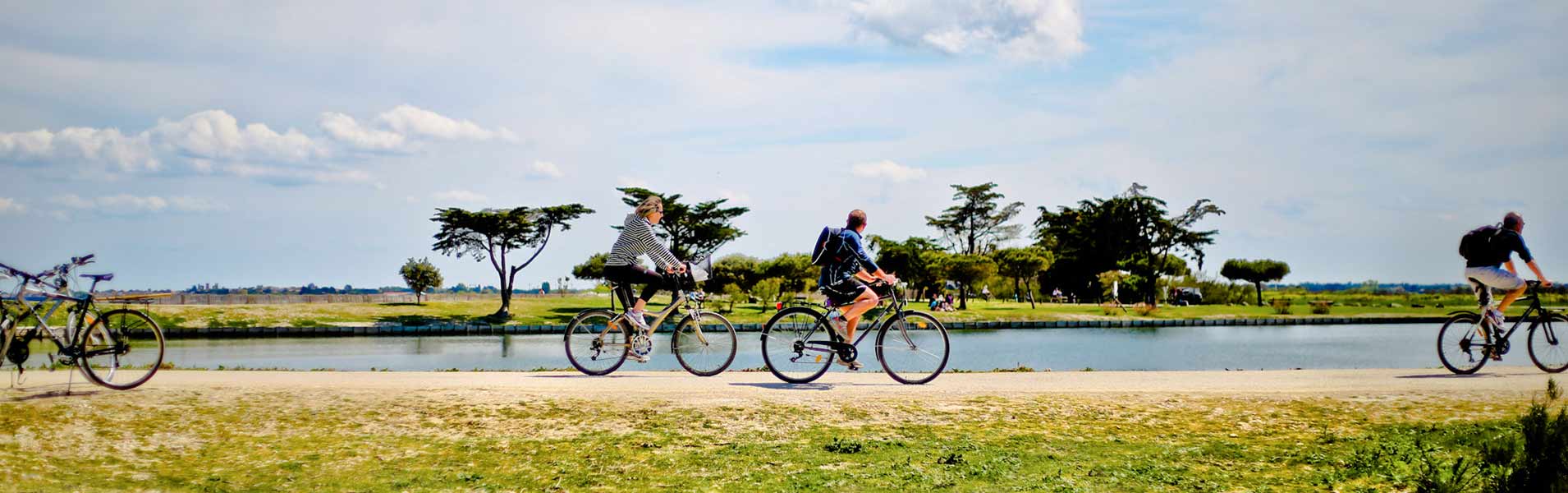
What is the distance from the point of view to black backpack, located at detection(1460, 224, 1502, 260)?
1044cm

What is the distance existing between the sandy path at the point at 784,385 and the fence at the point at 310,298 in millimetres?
49549

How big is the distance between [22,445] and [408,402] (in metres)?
2.59

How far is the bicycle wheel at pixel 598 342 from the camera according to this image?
986cm

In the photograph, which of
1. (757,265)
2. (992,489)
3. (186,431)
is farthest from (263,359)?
(757,265)

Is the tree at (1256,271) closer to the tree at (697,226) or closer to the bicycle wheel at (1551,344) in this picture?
the tree at (697,226)

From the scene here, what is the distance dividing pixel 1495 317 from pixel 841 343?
25.1ft

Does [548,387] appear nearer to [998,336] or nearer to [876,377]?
[876,377]

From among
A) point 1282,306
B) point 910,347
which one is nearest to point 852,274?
point 910,347

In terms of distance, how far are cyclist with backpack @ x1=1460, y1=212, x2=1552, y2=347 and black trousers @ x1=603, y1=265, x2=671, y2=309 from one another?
893 cm

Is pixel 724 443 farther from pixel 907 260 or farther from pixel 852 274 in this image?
pixel 907 260

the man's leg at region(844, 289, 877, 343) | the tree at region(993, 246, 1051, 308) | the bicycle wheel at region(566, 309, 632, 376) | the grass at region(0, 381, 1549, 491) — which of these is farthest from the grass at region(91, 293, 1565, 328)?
the grass at region(0, 381, 1549, 491)

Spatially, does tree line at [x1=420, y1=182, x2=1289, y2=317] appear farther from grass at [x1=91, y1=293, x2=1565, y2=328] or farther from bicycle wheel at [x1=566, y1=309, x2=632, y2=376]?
bicycle wheel at [x1=566, y1=309, x2=632, y2=376]

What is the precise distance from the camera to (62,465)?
6.46 metres

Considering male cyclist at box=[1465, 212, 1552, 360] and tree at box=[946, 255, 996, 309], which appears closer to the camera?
male cyclist at box=[1465, 212, 1552, 360]
